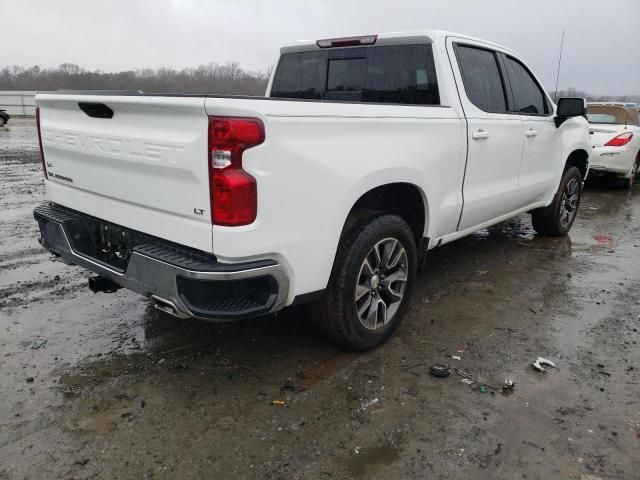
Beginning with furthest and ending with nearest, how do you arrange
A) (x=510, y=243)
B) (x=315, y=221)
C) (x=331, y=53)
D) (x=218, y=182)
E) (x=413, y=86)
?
(x=510, y=243) → (x=331, y=53) → (x=413, y=86) → (x=315, y=221) → (x=218, y=182)

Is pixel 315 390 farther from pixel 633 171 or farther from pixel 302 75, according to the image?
pixel 633 171

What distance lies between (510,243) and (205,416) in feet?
14.8

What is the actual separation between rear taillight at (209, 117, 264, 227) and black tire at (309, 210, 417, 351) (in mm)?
815

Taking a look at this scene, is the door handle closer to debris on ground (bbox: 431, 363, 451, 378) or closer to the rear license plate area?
debris on ground (bbox: 431, 363, 451, 378)

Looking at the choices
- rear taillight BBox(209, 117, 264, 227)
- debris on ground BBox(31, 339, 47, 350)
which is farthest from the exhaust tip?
rear taillight BBox(209, 117, 264, 227)


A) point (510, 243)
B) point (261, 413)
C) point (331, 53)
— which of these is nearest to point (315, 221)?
point (261, 413)

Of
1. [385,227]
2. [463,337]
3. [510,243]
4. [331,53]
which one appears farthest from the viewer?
[510,243]

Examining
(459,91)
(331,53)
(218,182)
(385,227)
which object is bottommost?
(385,227)

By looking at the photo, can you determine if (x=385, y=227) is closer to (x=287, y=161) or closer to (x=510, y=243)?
(x=287, y=161)

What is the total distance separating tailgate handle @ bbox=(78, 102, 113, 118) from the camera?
277 cm

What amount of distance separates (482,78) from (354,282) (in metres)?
2.24

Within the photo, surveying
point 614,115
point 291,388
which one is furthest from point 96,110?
point 614,115

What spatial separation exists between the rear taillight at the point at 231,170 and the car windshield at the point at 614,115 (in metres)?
9.96

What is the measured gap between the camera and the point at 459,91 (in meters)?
3.82
